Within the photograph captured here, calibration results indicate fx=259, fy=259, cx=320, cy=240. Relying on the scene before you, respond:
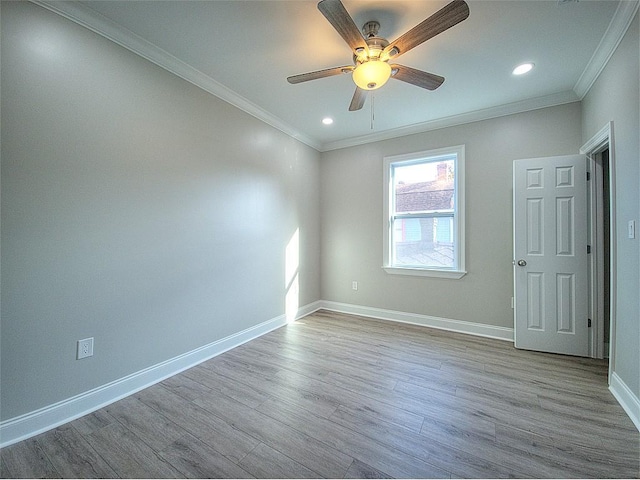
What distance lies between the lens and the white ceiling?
170cm

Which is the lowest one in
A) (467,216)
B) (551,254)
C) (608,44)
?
(551,254)

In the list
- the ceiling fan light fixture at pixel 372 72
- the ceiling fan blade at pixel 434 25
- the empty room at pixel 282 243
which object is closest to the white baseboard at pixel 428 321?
the empty room at pixel 282 243

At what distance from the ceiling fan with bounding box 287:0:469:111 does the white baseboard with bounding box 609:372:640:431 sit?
97.5 inches

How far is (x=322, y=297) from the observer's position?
168 inches

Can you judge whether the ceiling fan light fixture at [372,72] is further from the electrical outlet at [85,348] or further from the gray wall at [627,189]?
the electrical outlet at [85,348]

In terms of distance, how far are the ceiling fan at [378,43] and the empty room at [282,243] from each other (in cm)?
2

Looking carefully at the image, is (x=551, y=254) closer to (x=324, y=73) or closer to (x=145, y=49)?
(x=324, y=73)

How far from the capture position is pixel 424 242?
3.53 metres

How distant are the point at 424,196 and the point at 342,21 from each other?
2.55 meters

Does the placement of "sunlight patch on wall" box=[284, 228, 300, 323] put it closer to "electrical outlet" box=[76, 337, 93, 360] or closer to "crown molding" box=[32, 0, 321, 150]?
"crown molding" box=[32, 0, 321, 150]

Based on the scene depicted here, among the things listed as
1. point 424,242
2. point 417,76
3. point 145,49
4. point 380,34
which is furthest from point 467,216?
point 145,49

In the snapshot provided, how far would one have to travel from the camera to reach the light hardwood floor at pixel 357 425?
1.33m

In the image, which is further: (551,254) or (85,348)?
(551,254)

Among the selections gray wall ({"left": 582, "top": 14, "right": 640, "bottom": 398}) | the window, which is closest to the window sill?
the window
